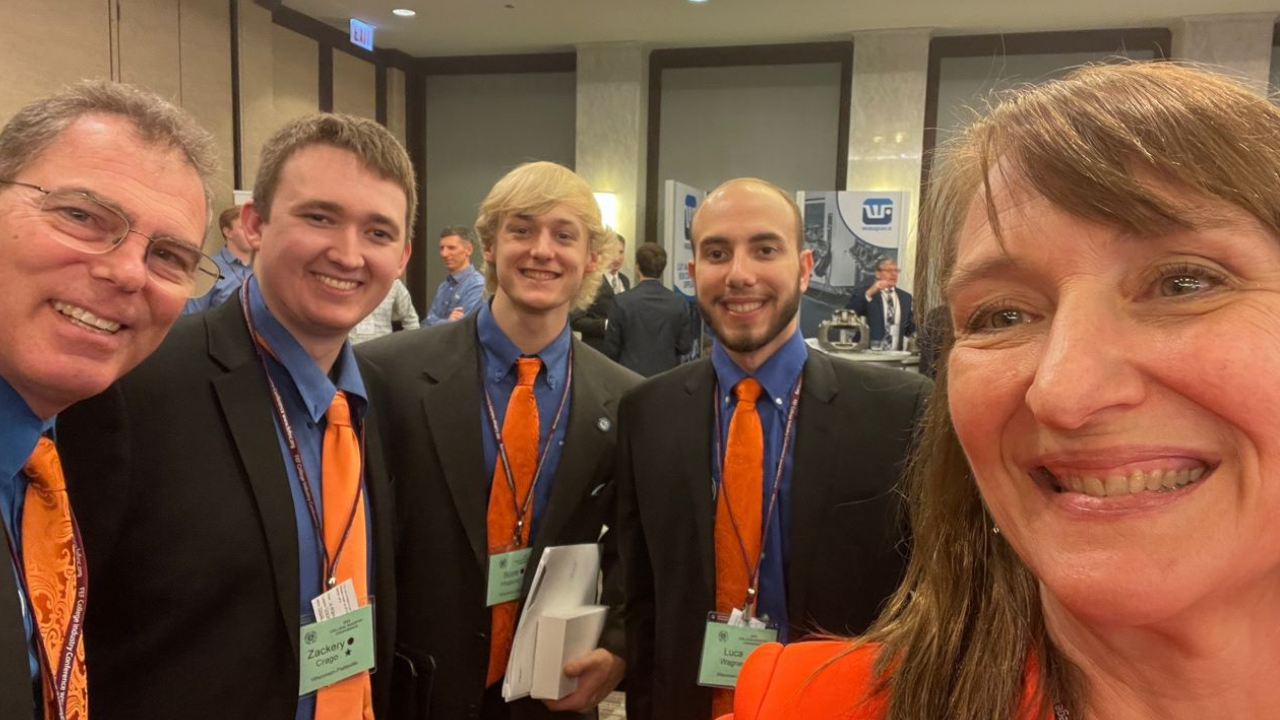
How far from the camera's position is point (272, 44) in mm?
9305

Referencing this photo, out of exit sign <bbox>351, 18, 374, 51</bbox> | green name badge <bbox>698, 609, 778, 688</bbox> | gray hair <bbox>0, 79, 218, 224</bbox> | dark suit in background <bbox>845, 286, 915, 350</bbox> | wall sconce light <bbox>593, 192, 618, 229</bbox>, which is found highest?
exit sign <bbox>351, 18, 374, 51</bbox>

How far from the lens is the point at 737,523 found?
200cm

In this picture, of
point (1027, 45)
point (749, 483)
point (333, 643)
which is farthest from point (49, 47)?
point (1027, 45)

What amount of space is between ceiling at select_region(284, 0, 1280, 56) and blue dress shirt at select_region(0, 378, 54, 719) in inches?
333

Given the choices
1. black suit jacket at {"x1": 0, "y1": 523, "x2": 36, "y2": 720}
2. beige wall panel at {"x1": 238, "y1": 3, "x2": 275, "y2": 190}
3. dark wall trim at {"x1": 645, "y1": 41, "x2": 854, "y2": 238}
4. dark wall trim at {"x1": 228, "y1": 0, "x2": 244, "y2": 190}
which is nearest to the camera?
black suit jacket at {"x1": 0, "y1": 523, "x2": 36, "y2": 720}

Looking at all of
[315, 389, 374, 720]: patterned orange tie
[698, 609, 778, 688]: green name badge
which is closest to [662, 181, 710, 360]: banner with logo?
[698, 609, 778, 688]: green name badge

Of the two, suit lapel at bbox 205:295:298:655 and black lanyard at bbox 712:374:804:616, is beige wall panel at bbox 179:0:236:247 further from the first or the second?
black lanyard at bbox 712:374:804:616

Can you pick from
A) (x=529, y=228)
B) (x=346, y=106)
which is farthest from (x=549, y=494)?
(x=346, y=106)

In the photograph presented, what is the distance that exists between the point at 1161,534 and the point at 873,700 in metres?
0.39

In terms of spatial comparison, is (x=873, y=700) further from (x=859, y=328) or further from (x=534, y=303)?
(x=859, y=328)

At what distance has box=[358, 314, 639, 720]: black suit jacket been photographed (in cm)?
215

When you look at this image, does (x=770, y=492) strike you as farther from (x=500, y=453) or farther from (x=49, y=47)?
(x=49, y=47)

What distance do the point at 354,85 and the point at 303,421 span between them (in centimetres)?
1018

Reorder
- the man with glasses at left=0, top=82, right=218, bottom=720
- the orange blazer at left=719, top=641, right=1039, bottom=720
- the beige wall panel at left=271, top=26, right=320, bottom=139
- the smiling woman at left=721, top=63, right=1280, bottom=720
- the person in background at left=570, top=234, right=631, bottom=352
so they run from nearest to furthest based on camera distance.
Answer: the smiling woman at left=721, top=63, right=1280, bottom=720 < the orange blazer at left=719, top=641, right=1039, bottom=720 < the man with glasses at left=0, top=82, right=218, bottom=720 < the person in background at left=570, top=234, right=631, bottom=352 < the beige wall panel at left=271, top=26, right=320, bottom=139
